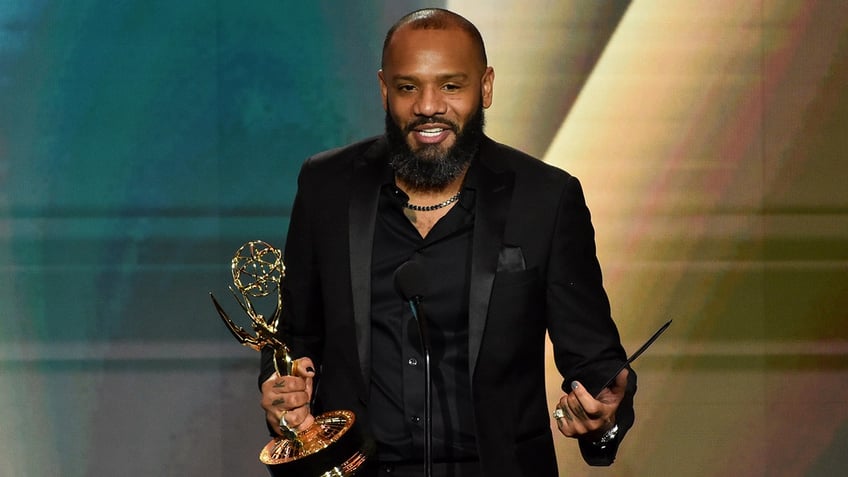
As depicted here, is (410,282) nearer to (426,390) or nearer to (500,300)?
(426,390)

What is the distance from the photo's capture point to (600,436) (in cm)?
251

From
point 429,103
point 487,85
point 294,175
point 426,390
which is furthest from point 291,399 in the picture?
point 294,175

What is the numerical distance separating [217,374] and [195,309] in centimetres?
22

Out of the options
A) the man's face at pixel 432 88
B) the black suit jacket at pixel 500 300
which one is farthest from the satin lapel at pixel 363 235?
the man's face at pixel 432 88

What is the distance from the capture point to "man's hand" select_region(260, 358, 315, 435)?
2371 mm

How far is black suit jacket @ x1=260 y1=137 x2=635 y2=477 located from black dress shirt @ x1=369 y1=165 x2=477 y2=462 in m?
0.04

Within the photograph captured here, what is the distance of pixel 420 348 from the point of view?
259 centimetres

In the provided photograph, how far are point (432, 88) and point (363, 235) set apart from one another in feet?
1.09

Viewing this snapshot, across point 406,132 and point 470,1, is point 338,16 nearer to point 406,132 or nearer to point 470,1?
point 470,1

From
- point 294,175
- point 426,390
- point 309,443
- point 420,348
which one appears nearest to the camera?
point 426,390

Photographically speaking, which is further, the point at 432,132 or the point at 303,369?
the point at 432,132

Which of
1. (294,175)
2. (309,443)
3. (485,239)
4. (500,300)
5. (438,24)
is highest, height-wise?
(438,24)

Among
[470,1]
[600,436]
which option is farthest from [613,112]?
[600,436]

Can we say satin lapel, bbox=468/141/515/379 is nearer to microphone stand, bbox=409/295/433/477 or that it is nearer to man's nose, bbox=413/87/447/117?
man's nose, bbox=413/87/447/117
